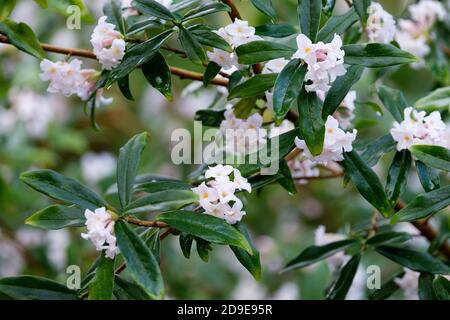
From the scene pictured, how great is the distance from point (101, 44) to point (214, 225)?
0.95ft

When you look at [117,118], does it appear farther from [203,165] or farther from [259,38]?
[259,38]

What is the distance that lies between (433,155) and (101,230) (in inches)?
16.8

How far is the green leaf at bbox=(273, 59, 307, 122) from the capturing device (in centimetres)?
83

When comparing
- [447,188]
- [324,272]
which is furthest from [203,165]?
[324,272]

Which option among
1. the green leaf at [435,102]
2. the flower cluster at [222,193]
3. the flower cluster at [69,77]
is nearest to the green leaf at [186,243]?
the flower cluster at [222,193]

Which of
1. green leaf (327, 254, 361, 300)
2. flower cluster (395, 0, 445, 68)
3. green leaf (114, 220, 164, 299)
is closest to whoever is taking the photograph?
green leaf (114, 220, 164, 299)

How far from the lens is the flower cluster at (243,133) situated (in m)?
0.99

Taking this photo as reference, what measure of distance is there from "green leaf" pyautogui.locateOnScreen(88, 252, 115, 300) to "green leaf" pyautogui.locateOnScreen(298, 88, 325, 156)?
28cm

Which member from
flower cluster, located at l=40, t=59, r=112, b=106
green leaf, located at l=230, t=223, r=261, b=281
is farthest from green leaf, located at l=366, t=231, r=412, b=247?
flower cluster, located at l=40, t=59, r=112, b=106

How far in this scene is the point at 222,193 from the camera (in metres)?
0.84

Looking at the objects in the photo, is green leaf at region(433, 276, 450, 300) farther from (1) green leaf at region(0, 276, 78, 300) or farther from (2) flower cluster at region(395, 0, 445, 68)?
(2) flower cluster at region(395, 0, 445, 68)

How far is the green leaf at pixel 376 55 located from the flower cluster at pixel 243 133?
0.55 ft

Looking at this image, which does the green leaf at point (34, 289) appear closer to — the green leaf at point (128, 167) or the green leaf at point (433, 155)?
the green leaf at point (128, 167)
